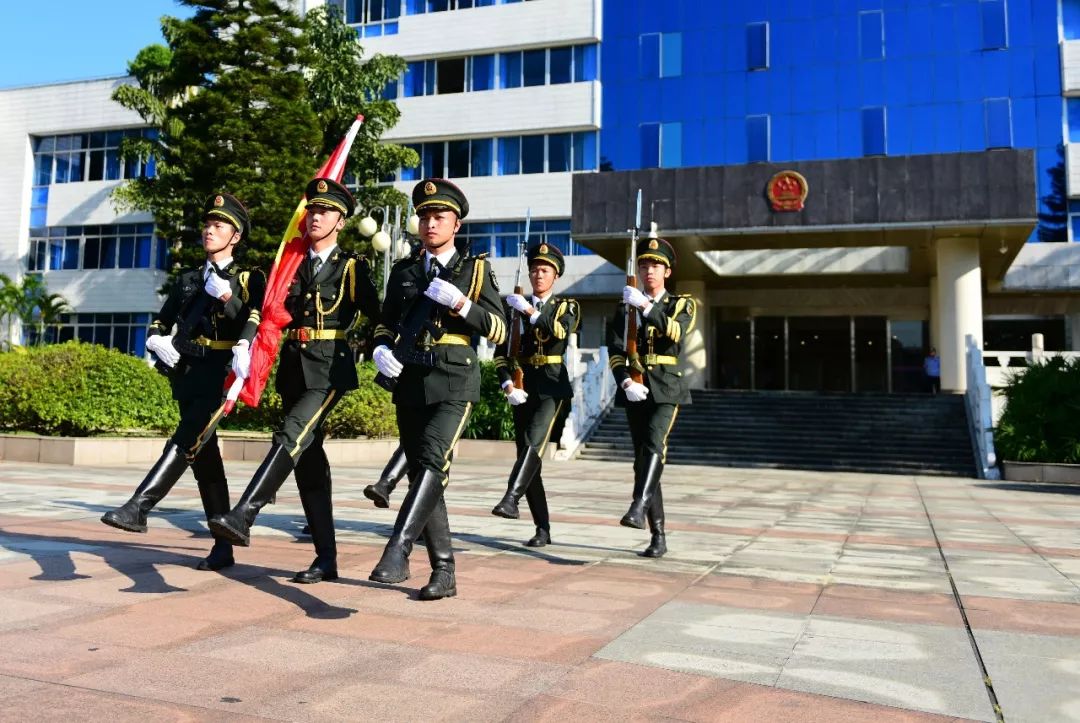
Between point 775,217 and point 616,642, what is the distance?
2073 centimetres

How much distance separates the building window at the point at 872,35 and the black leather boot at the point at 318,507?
100ft

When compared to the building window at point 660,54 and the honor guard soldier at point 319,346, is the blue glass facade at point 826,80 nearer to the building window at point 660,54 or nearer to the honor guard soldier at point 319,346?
the building window at point 660,54

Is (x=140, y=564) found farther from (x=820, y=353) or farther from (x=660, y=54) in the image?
(x=660, y=54)

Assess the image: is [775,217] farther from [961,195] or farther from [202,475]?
[202,475]

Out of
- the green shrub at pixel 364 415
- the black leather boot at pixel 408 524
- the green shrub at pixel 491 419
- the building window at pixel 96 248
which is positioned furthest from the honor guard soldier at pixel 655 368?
the building window at pixel 96 248

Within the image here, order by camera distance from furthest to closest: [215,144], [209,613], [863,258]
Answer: [863,258]
[215,144]
[209,613]

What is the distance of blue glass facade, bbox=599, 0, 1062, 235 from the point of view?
2920 cm

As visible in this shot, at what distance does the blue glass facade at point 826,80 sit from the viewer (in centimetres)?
2920

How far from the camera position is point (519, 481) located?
5.95 metres

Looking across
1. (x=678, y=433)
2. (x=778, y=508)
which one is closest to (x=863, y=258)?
(x=678, y=433)

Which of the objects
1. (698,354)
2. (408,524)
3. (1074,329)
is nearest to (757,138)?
(698,354)

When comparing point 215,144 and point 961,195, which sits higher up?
point 215,144

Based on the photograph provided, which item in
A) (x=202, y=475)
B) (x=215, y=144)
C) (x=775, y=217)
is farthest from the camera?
(x=215, y=144)

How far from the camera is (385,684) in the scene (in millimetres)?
2998
